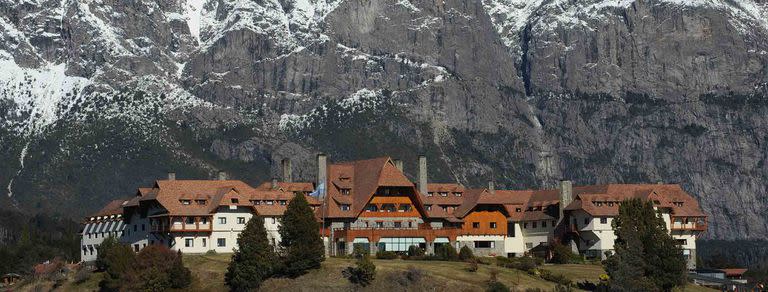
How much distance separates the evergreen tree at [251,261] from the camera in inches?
6132

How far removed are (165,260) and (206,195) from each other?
1909 cm

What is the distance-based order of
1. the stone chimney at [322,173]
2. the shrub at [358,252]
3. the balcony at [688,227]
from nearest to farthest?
the shrub at [358,252]
the stone chimney at [322,173]
the balcony at [688,227]

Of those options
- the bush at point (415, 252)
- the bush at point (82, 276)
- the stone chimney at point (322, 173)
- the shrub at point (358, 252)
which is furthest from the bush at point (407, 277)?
the bush at point (82, 276)

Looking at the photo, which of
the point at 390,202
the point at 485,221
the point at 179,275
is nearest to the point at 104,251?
the point at 179,275

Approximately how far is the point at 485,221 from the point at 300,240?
3887cm

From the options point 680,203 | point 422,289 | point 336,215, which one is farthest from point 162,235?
point 680,203

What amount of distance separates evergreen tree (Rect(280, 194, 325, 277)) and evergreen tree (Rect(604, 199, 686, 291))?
28.7 m

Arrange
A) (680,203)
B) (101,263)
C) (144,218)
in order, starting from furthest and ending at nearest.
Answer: (680,203) → (144,218) → (101,263)

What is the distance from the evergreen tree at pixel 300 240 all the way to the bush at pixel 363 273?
15.4ft

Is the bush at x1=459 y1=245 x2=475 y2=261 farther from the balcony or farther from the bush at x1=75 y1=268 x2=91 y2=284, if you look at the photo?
the bush at x1=75 y1=268 x2=91 y2=284

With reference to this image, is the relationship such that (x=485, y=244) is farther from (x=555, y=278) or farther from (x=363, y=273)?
(x=363, y=273)

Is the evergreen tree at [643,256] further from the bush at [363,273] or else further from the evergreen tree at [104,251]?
the evergreen tree at [104,251]

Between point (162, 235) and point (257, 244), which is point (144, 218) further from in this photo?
point (257, 244)

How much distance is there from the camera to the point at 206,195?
180 metres
